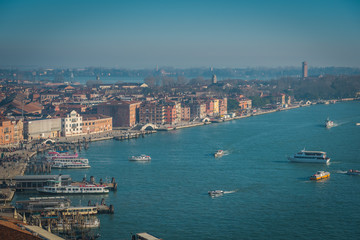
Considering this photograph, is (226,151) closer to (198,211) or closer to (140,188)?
(140,188)

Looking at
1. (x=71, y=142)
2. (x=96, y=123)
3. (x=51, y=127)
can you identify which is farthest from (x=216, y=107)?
(x=71, y=142)

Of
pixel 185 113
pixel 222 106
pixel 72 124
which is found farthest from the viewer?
pixel 222 106

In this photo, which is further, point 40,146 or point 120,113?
point 120,113

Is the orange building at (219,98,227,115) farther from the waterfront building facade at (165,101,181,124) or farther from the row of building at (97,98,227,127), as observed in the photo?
the waterfront building facade at (165,101,181,124)

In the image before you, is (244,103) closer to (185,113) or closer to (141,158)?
(185,113)

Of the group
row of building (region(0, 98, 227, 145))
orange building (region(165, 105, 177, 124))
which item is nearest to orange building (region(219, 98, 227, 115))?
row of building (region(0, 98, 227, 145))

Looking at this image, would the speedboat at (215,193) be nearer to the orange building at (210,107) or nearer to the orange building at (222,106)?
the orange building at (210,107)

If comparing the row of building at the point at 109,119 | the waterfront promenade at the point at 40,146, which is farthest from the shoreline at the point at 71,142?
the row of building at the point at 109,119
